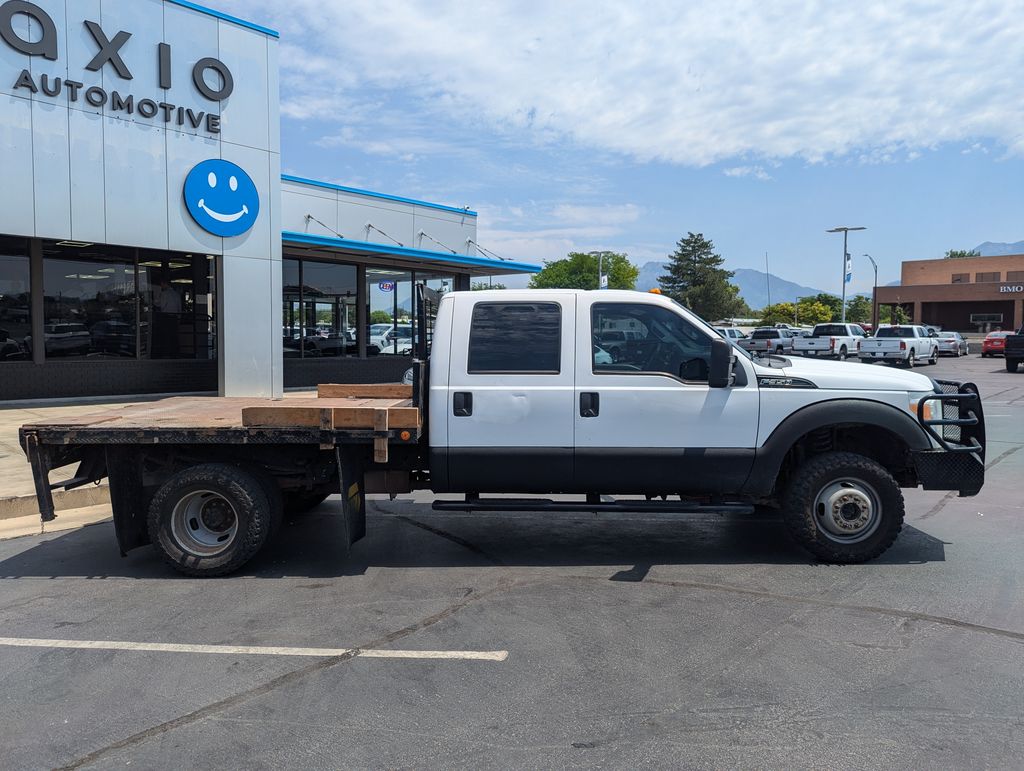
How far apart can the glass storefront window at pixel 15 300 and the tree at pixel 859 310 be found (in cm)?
9955

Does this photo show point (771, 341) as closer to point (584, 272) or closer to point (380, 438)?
point (584, 272)

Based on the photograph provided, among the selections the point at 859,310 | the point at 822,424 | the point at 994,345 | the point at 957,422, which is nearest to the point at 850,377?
the point at 822,424

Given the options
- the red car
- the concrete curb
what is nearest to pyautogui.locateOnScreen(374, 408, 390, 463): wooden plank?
the concrete curb

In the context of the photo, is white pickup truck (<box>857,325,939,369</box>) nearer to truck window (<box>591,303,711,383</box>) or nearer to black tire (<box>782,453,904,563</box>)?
black tire (<box>782,453,904,563</box>)

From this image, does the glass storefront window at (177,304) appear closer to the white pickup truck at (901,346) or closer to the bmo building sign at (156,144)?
the bmo building sign at (156,144)

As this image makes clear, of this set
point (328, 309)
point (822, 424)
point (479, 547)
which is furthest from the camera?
point (328, 309)

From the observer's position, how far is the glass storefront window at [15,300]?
48.5 feet

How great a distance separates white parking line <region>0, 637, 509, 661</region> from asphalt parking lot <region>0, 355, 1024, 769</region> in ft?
0.06

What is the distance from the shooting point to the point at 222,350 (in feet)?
52.3

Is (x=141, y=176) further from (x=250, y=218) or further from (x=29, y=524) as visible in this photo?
(x=29, y=524)

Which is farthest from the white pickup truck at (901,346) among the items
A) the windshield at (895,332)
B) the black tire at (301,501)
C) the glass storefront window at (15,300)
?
the black tire at (301,501)

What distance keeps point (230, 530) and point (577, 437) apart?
2600 mm

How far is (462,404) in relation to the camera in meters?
5.83

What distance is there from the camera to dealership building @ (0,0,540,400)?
1333 centimetres
